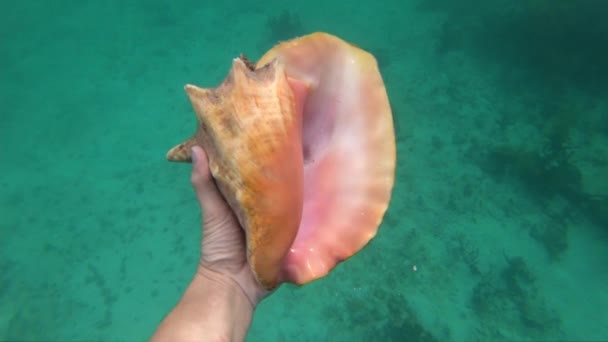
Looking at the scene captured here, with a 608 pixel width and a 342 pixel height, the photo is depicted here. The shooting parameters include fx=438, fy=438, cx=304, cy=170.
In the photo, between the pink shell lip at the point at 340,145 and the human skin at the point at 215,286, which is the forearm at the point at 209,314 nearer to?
the human skin at the point at 215,286

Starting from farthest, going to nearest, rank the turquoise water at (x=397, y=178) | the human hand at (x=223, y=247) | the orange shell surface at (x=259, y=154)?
1. the turquoise water at (x=397, y=178)
2. the human hand at (x=223, y=247)
3. the orange shell surface at (x=259, y=154)

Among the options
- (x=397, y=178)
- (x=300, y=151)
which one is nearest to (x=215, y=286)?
(x=300, y=151)

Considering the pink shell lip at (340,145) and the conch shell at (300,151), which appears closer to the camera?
the conch shell at (300,151)

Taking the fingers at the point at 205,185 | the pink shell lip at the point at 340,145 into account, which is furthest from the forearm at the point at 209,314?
the pink shell lip at the point at 340,145

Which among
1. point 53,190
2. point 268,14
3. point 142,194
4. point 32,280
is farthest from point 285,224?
point 268,14

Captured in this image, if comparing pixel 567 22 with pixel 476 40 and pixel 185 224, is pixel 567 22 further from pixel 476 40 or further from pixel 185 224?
pixel 185 224

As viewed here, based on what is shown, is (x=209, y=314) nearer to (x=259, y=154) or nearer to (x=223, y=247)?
(x=223, y=247)

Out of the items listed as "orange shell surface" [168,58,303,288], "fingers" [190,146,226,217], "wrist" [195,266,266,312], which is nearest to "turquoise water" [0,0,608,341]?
"wrist" [195,266,266,312]
